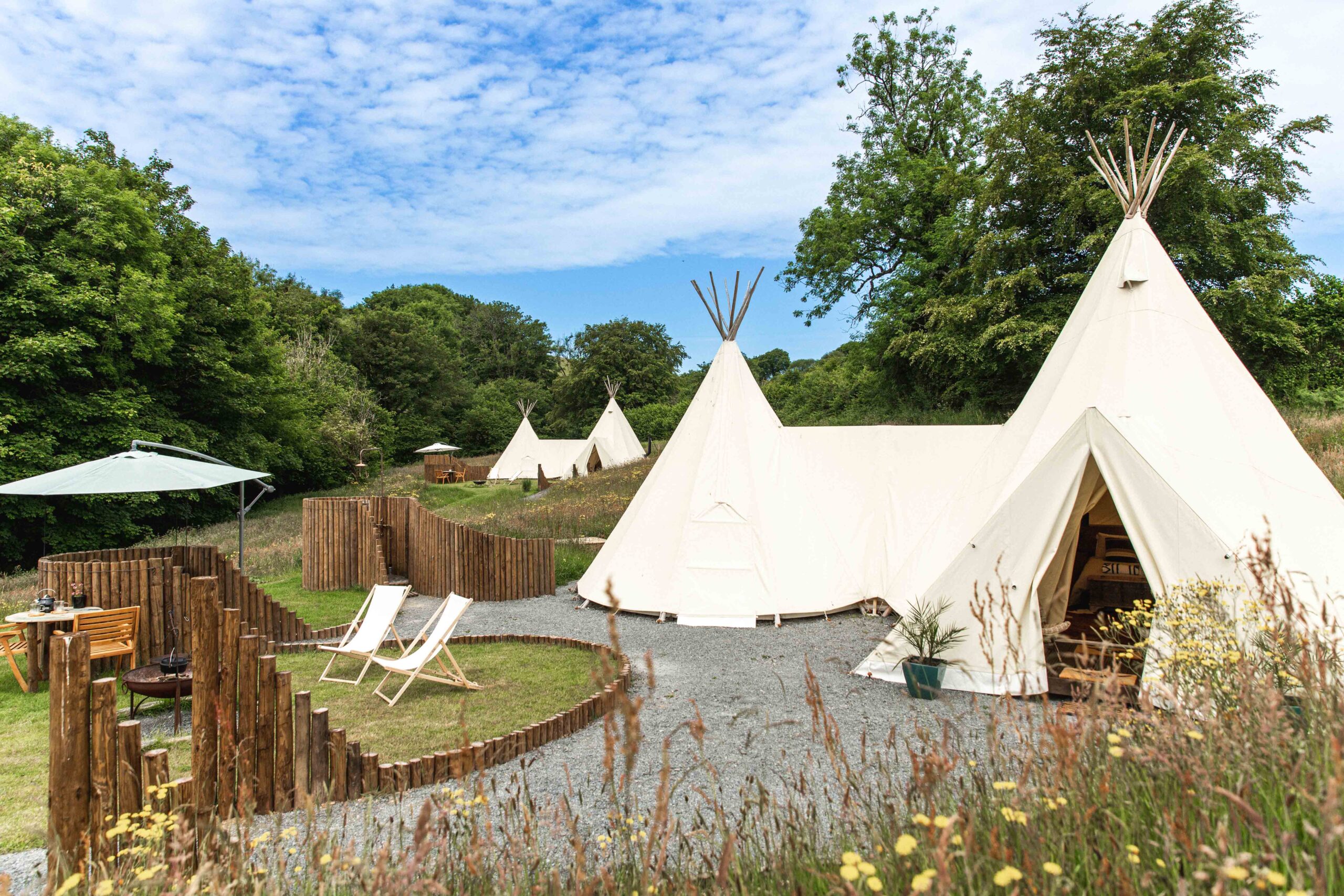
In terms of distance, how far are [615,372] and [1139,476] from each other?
1385 inches

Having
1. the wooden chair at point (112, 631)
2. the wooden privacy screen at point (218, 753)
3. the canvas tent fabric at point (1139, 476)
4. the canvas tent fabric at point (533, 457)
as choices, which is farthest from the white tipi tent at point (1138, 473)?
the canvas tent fabric at point (533, 457)

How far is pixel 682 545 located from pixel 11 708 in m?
5.91

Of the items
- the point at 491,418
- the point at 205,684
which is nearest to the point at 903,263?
the point at 205,684

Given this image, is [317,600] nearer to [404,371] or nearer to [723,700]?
[723,700]

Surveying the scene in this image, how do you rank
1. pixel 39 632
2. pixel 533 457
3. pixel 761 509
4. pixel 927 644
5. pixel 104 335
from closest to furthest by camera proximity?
1. pixel 927 644
2. pixel 39 632
3. pixel 761 509
4. pixel 104 335
5. pixel 533 457

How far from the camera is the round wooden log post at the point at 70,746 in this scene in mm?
2564

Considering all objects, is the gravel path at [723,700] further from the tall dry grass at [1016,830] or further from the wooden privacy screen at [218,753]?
the tall dry grass at [1016,830]

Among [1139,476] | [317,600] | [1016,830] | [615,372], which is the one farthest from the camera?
[615,372]

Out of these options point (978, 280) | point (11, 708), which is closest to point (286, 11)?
point (11, 708)

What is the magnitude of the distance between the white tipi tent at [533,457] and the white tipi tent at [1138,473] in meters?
22.5

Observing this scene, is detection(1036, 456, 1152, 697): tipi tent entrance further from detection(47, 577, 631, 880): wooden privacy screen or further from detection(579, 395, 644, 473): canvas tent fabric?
detection(579, 395, 644, 473): canvas tent fabric

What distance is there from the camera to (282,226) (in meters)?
15.8

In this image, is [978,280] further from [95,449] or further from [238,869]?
[95,449]

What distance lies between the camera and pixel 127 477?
7.29 metres
